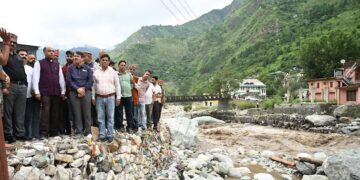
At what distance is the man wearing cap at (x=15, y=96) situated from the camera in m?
6.14

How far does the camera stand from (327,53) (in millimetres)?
55969

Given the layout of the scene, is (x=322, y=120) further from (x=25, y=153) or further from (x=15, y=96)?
(x=25, y=153)

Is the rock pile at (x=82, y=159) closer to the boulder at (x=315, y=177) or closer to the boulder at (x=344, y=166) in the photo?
the boulder at (x=315, y=177)

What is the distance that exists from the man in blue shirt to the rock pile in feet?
1.62

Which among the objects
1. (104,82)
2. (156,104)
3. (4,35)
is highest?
(4,35)

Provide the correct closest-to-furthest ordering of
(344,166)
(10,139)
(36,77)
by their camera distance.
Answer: (10,139) → (36,77) → (344,166)

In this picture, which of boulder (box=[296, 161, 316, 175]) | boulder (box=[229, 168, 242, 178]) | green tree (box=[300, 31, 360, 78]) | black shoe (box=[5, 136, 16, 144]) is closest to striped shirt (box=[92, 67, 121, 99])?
black shoe (box=[5, 136, 16, 144])

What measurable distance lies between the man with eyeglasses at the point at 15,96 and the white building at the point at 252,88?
7944 cm

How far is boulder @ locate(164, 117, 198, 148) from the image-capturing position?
1538 cm

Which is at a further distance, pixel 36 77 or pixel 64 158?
pixel 36 77

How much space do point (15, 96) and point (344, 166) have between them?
31.3 feet

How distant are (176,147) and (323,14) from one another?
366 feet

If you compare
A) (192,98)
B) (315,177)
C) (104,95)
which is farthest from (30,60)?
(192,98)

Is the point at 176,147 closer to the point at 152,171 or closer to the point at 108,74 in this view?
the point at 152,171
